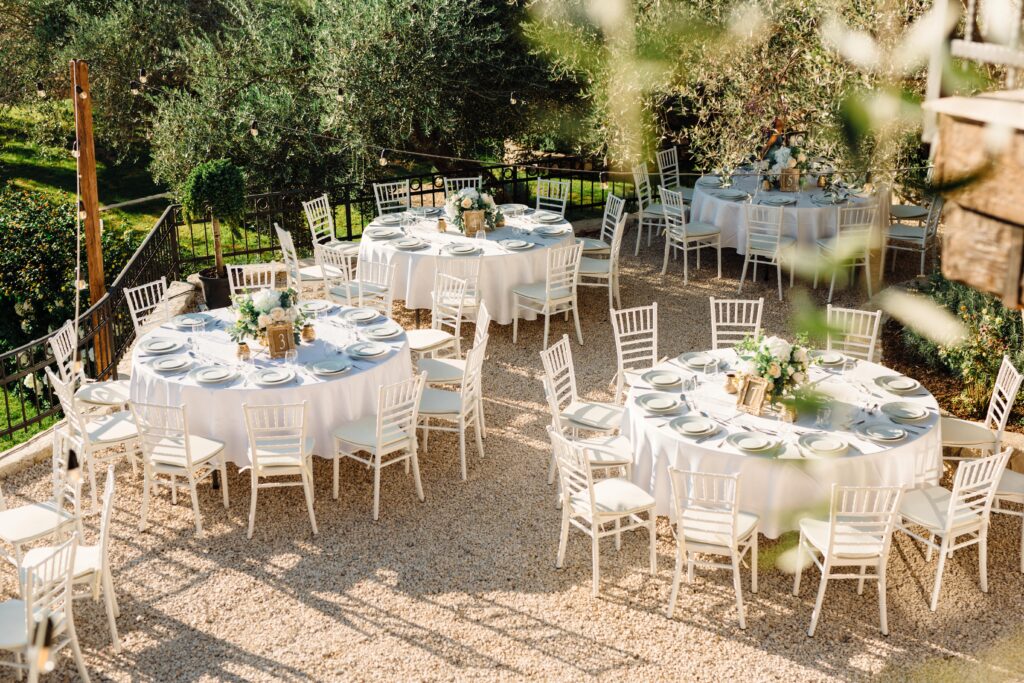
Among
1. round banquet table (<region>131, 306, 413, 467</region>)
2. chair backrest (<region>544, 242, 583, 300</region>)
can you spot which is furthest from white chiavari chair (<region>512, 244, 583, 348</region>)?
round banquet table (<region>131, 306, 413, 467</region>)

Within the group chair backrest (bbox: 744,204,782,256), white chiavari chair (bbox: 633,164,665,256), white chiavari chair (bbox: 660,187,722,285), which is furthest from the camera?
white chiavari chair (bbox: 633,164,665,256)

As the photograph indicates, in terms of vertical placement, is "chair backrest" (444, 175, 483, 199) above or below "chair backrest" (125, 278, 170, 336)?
above

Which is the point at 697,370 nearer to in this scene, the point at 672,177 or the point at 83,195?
the point at 83,195

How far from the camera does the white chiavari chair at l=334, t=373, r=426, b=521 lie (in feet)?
22.0

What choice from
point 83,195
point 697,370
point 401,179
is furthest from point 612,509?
point 401,179

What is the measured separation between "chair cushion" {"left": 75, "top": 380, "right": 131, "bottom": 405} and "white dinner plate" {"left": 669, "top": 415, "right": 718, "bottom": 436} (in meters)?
3.90

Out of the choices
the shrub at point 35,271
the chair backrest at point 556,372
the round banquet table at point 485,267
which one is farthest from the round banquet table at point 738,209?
the shrub at point 35,271

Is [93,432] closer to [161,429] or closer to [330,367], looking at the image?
[161,429]

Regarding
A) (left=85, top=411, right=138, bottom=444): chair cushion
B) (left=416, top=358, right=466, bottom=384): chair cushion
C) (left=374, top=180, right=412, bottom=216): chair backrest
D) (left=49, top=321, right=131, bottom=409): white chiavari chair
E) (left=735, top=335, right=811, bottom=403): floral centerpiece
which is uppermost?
(left=374, top=180, right=412, bottom=216): chair backrest

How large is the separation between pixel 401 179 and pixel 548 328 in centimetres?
387

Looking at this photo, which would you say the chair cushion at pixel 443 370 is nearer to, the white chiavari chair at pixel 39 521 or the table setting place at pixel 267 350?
the table setting place at pixel 267 350

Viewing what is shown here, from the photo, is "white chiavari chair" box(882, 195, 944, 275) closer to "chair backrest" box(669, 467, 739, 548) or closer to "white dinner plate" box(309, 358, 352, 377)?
"chair backrest" box(669, 467, 739, 548)

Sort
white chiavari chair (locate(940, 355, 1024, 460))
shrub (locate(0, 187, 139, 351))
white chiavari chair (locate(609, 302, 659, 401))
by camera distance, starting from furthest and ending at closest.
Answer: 1. shrub (locate(0, 187, 139, 351))
2. white chiavari chair (locate(609, 302, 659, 401))
3. white chiavari chair (locate(940, 355, 1024, 460))

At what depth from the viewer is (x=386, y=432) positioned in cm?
684
